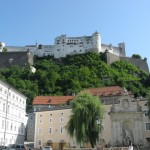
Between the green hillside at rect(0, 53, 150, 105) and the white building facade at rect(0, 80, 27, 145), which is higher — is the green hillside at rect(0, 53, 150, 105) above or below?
above

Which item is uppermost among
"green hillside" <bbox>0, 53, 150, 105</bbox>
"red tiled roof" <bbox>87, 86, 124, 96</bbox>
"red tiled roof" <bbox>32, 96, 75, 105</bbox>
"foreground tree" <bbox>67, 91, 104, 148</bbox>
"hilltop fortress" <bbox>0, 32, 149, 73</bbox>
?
"hilltop fortress" <bbox>0, 32, 149, 73</bbox>

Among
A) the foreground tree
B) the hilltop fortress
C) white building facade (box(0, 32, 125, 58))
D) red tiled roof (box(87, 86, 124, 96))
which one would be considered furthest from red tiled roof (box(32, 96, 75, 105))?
white building facade (box(0, 32, 125, 58))

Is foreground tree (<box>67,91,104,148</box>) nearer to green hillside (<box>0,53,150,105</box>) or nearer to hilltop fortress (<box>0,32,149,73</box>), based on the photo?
green hillside (<box>0,53,150,105</box>)

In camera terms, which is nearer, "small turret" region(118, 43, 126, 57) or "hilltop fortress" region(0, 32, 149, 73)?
"hilltop fortress" region(0, 32, 149, 73)

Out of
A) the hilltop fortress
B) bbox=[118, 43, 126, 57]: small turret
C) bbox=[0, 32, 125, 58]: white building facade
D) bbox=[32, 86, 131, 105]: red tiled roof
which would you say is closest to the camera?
bbox=[32, 86, 131, 105]: red tiled roof

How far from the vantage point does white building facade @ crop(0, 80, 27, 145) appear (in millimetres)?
51250

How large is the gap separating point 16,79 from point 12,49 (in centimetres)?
4237

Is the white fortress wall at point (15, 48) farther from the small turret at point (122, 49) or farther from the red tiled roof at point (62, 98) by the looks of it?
the red tiled roof at point (62, 98)

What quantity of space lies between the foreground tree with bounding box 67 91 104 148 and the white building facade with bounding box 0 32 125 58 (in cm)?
9099

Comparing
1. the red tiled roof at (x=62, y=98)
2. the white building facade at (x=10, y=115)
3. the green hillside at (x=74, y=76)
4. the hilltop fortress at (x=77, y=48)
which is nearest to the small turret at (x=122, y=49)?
the hilltop fortress at (x=77, y=48)

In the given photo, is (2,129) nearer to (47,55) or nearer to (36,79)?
(36,79)

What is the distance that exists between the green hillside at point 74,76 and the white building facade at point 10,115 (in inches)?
1377

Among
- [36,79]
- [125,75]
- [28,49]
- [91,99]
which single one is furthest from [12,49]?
[91,99]

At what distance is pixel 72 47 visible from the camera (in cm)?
13862
